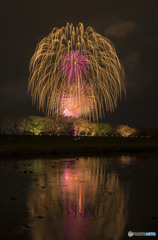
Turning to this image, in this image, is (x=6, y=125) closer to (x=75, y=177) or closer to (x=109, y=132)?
(x=109, y=132)

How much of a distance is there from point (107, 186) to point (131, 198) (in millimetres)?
2429

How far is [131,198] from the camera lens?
10758 millimetres

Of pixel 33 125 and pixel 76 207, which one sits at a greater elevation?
pixel 33 125

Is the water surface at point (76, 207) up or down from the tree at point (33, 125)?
down

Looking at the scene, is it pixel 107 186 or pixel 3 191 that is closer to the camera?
pixel 3 191

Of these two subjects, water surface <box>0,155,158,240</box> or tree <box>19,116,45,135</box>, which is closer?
water surface <box>0,155,158,240</box>

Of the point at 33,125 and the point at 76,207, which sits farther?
the point at 33,125

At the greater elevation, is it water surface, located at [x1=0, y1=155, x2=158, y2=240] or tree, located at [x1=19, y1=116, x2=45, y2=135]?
tree, located at [x1=19, y1=116, x2=45, y2=135]

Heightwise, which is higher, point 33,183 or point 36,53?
point 36,53

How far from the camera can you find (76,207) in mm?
9367

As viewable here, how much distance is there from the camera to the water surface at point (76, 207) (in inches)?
281

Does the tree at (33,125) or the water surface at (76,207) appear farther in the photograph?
the tree at (33,125)

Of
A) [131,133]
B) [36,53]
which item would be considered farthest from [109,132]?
[36,53]

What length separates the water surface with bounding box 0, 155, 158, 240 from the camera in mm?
7129
